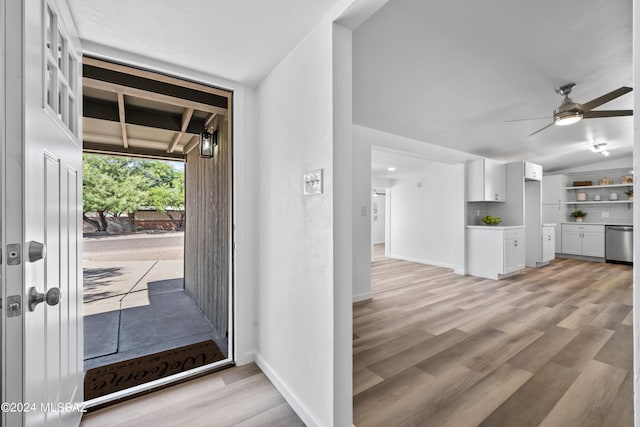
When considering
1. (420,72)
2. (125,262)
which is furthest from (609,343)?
(125,262)

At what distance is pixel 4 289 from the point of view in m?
0.79

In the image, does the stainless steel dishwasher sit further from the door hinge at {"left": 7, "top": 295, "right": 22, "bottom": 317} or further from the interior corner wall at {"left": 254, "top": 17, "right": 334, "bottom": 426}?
the door hinge at {"left": 7, "top": 295, "right": 22, "bottom": 317}

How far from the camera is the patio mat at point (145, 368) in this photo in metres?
1.93

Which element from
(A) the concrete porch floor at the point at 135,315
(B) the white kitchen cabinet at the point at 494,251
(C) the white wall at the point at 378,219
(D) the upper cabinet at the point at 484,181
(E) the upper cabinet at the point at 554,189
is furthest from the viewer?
(C) the white wall at the point at 378,219

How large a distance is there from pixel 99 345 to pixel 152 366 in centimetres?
81

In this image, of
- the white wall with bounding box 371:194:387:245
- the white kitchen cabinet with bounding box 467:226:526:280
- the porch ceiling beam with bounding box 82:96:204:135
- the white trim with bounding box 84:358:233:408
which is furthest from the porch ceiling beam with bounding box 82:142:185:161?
the white wall with bounding box 371:194:387:245

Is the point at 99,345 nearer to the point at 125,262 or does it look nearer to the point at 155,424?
the point at 155,424

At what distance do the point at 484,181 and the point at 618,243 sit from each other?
4416 mm

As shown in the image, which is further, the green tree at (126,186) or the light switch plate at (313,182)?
the green tree at (126,186)

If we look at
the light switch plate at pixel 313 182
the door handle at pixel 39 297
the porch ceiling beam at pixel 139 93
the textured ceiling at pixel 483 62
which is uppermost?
the textured ceiling at pixel 483 62

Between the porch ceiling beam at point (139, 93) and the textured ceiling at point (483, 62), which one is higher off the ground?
the textured ceiling at point (483, 62)

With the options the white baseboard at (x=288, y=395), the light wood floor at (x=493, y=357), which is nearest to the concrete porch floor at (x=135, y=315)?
the white baseboard at (x=288, y=395)

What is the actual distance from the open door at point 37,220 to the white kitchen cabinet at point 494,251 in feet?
18.8

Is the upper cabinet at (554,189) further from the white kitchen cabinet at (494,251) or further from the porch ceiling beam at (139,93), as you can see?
the porch ceiling beam at (139,93)
